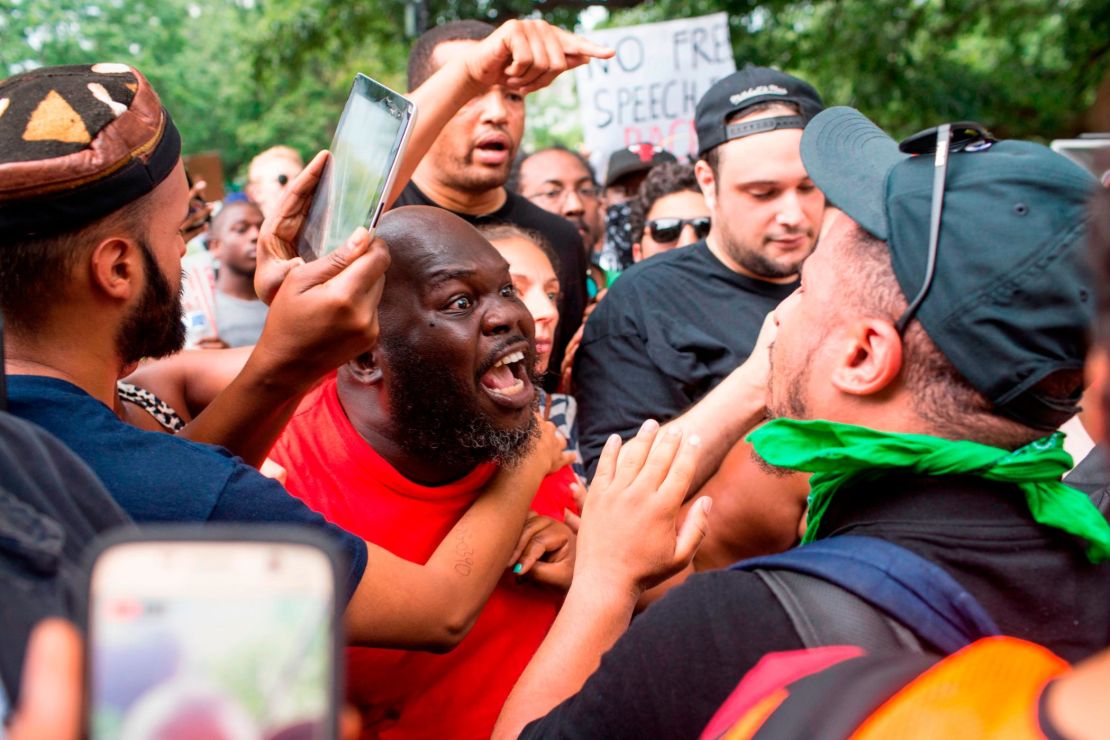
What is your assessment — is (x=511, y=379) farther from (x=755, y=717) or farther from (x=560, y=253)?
(x=560, y=253)

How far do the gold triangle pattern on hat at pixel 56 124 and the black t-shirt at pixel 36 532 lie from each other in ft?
2.62

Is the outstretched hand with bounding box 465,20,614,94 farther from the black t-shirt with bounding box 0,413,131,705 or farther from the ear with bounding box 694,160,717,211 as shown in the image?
the black t-shirt with bounding box 0,413,131,705

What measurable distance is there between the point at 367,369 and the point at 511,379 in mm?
361

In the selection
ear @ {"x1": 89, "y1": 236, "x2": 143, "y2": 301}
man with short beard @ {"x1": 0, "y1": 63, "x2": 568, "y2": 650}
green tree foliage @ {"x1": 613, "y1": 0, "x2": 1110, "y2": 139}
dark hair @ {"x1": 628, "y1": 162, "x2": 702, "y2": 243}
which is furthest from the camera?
green tree foliage @ {"x1": 613, "y1": 0, "x2": 1110, "y2": 139}

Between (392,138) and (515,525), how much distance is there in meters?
0.89

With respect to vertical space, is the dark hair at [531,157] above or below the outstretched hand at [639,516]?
below

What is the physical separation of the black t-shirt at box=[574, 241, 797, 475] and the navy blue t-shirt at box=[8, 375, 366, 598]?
1.82 meters

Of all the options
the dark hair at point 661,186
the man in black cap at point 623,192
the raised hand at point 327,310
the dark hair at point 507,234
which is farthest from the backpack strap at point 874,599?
the man in black cap at point 623,192

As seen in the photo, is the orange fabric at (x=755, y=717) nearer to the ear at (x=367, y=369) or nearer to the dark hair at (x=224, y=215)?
the ear at (x=367, y=369)

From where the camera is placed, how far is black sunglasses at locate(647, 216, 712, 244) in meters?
5.02

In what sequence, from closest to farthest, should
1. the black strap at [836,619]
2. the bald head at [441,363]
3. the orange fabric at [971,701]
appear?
the orange fabric at [971,701] → the black strap at [836,619] → the bald head at [441,363]

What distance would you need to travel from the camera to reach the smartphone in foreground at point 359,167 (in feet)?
6.52

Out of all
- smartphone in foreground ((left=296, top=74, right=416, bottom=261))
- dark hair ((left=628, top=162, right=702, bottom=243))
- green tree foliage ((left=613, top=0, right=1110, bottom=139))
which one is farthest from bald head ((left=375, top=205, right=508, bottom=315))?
green tree foliage ((left=613, top=0, right=1110, bottom=139))

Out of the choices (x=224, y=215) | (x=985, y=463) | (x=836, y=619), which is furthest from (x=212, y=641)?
(x=224, y=215)
